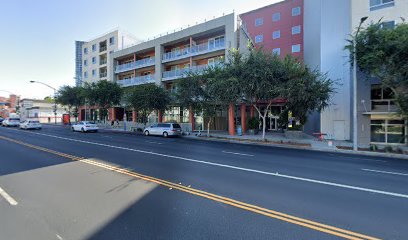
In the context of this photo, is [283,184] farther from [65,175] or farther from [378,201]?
[65,175]

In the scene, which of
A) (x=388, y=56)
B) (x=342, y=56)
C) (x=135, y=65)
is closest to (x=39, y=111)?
(x=135, y=65)

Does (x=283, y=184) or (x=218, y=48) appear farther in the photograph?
(x=218, y=48)

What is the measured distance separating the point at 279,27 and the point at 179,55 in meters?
16.9

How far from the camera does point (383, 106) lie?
20.3 m

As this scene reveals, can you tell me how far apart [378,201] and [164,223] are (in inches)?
204

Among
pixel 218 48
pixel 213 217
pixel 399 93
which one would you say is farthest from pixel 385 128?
pixel 213 217

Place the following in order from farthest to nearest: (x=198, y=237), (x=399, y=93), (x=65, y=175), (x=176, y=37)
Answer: (x=176, y=37)
(x=399, y=93)
(x=65, y=175)
(x=198, y=237)

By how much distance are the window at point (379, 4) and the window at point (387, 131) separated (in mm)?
9897

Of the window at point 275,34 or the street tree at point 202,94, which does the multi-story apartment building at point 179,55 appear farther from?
the window at point 275,34

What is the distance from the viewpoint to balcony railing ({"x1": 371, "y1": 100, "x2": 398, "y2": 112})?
19.8m

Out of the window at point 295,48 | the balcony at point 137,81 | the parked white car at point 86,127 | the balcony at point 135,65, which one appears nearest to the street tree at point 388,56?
the window at point 295,48

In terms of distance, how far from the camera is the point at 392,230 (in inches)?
163

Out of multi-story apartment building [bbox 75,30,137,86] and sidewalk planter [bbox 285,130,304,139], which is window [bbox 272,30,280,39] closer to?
sidewalk planter [bbox 285,130,304,139]

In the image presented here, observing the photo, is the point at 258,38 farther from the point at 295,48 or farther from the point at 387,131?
the point at 387,131
